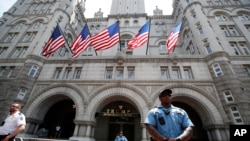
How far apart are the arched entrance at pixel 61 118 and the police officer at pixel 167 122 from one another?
18.5 meters

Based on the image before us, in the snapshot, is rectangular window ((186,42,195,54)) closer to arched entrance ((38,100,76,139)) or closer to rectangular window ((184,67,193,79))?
rectangular window ((184,67,193,79))

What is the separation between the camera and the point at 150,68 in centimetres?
1778

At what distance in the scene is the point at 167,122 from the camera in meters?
3.12

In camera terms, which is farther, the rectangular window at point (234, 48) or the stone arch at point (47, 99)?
the rectangular window at point (234, 48)

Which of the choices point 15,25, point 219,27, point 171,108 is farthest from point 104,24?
point 171,108

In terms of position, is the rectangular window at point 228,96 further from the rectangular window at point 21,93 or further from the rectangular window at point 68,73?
the rectangular window at point 21,93

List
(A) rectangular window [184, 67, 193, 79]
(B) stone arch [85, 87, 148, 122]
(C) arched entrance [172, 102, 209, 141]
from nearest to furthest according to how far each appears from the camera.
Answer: (B) stone arch [85, 87, 148, 122], (C) arched entrance [172, 102, 209, 141], (A) rectangular window [184, 67, 193, 79]

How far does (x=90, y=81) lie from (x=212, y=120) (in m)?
14.0

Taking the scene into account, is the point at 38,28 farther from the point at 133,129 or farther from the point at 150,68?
the point at 133,129

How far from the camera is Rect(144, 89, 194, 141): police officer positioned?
2986 millimetres

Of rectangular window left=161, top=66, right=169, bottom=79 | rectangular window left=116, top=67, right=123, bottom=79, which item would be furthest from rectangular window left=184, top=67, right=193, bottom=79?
rectangular window left=116, top=67, right=123, bottom=79

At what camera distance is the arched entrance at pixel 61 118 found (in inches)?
731

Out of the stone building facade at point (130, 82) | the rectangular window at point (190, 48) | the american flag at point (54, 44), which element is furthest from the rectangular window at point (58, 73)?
the rectangular window at point (190, 48)

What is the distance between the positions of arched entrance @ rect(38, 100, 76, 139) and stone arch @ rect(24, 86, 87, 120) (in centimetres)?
225
